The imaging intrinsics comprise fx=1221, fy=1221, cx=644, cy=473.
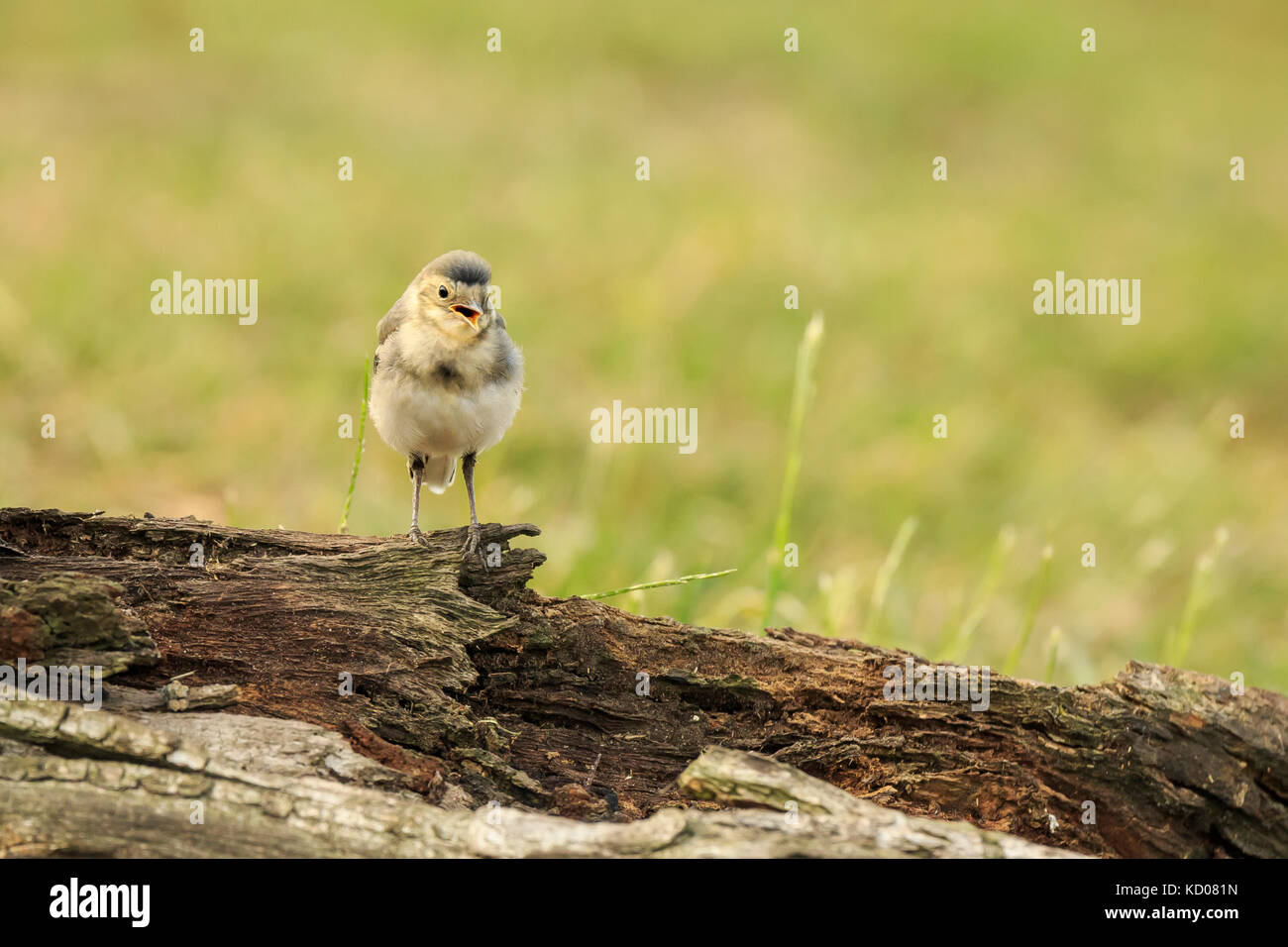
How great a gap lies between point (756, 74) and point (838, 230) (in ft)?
15.7

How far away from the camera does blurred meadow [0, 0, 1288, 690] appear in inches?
Answer: 288

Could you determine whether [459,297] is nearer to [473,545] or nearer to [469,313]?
[469,313]

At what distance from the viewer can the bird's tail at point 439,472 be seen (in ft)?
16.9

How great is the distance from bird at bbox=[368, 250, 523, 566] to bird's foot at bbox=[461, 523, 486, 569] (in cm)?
66

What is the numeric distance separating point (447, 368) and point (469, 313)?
0.73 ft

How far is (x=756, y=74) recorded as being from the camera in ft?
52.3

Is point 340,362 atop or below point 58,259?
below

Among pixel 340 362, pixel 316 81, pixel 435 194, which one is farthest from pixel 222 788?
pixel 316 81

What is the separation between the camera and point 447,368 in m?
4.49

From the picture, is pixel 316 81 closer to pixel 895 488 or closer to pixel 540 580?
pixel 895 488

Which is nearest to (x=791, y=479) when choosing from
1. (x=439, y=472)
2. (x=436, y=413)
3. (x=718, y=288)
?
(x=436, y=413)

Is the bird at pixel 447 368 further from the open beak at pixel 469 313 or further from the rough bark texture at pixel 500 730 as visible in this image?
the rough bark texture at pixel 500 730

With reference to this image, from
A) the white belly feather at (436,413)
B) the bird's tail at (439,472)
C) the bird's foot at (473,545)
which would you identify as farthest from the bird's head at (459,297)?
the bird's foot at (473,545)

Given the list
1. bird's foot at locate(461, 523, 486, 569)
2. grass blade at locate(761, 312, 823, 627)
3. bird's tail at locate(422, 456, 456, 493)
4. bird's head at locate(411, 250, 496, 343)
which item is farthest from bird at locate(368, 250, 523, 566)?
grass blade at locate(761, 312, 823, 627)
